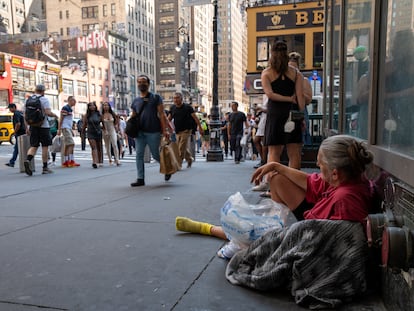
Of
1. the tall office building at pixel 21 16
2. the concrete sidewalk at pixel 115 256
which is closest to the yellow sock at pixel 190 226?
the concrete sidewalk at pixel 115 256

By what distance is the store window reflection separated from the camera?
2096mm

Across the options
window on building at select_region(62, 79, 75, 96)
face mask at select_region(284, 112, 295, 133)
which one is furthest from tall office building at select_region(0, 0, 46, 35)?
face mask at select_region(284, 112, 295, 133)

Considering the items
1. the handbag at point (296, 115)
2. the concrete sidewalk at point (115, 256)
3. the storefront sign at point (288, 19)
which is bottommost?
the concrete sidewalk at point (115, 256)

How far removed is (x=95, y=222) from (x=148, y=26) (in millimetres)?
94085

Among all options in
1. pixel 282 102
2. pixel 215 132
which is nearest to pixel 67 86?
pixel 215 132

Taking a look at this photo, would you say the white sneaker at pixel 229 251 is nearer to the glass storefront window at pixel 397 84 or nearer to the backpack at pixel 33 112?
the glass storefront window at pixel 397 84

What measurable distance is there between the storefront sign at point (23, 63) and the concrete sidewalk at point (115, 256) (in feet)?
142

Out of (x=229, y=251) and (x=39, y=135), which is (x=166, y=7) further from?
(x=229, y=251)

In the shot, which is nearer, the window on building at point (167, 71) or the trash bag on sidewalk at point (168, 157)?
the trash bag on sidewalk at point (168, 157)

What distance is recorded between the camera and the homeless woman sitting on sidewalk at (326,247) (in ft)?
7.00

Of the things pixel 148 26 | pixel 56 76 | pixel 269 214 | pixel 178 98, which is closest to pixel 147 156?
pixel 178 98

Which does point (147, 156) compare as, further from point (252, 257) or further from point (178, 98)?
point (252, 257)

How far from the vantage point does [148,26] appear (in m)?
91.8

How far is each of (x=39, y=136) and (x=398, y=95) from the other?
7946mm
